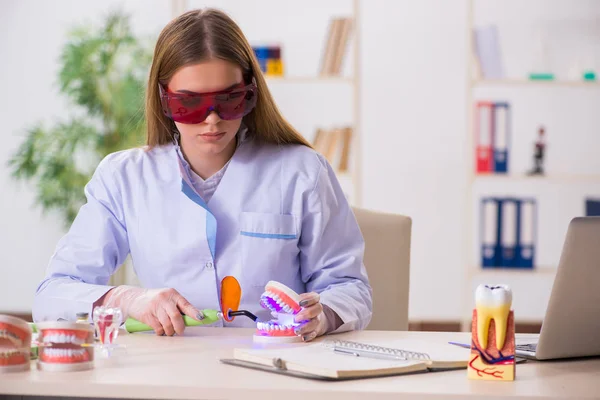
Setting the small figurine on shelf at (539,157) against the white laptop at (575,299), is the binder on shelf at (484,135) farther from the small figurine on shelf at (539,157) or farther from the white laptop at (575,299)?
the white laptop at (575,299)

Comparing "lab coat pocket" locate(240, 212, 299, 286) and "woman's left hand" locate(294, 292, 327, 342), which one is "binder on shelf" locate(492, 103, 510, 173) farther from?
"woman's left hand" locate(294, 292, 327, 342)

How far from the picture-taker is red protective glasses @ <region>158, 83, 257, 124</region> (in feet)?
5.62

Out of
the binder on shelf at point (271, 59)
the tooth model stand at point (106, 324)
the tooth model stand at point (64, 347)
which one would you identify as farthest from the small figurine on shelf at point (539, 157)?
the tooth model stand at point (64, 347)

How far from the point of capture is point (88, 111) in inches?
192

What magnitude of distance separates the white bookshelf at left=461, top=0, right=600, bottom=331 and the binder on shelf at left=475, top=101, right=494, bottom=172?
34 mm

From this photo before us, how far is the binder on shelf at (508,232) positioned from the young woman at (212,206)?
2.52 metres

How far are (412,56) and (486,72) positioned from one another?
1.91 ft

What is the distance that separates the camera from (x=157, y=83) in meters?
1.93

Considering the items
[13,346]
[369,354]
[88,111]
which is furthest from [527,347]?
[88,111]

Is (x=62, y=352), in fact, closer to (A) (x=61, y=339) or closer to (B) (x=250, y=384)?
(A) (x=61, y=339)

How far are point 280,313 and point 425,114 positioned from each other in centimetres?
361

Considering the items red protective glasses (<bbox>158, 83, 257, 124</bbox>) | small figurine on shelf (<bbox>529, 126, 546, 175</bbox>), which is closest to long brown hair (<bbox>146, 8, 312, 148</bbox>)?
red protective glasses (<bbox>158, 83, 257, 124</bbox>)

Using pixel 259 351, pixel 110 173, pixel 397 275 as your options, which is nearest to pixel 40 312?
pixel 110 173

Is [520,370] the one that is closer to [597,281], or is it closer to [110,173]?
[597,281]
